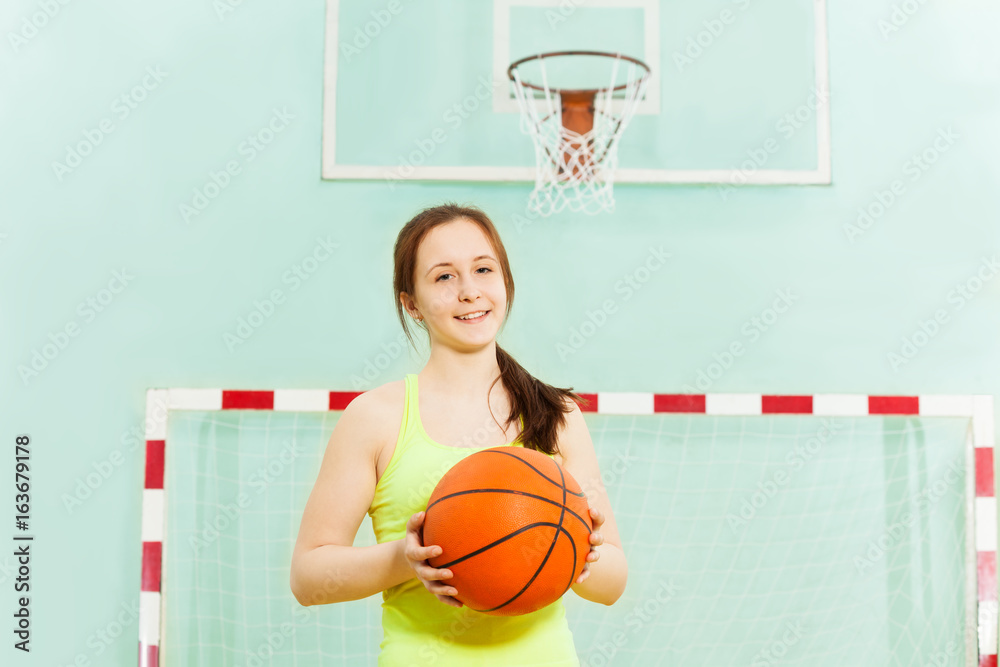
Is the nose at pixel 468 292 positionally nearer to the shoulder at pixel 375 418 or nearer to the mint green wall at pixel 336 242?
the shoulder at pixel 375 418


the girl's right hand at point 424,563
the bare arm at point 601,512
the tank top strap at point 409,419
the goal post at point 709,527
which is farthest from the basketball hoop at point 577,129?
the girl's right hand at point 424,563

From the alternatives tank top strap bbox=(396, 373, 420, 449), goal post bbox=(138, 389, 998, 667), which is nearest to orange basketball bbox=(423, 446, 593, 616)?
tank top strap bbox=(396, 373, 420, 449)

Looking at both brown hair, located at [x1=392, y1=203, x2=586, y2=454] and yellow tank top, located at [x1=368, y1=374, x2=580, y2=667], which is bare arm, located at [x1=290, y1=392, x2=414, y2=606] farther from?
brown hair, located at [x1=392, y1=203, x2=586, y2=454]

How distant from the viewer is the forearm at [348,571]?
3.69 feet

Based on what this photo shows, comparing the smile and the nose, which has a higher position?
the nose

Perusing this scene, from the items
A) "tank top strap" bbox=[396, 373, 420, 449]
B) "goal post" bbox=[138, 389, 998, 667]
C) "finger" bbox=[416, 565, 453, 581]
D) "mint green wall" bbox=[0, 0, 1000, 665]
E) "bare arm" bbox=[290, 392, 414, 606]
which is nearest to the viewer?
"finger" bbox=[416, 565, 453, 581]

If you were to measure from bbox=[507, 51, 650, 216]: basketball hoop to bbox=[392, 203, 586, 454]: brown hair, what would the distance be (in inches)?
54.7

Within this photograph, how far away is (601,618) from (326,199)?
1779 mm

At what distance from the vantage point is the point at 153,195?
277 centimetres

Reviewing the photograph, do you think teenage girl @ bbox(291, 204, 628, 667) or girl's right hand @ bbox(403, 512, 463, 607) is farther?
teenage girl @ bbox(291, 204, 628, 667)

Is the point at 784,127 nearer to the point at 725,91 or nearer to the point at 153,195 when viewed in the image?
the point at 725,91

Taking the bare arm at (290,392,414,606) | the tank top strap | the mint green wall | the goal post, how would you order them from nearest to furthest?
the bare arm at (290,392,414,606) < the tank top strap < the goal post < the mint green wall

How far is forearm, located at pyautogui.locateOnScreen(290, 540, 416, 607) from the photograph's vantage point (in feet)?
3.69

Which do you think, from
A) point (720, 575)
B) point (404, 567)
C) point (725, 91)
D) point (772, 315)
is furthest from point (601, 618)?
point (725, 91)
